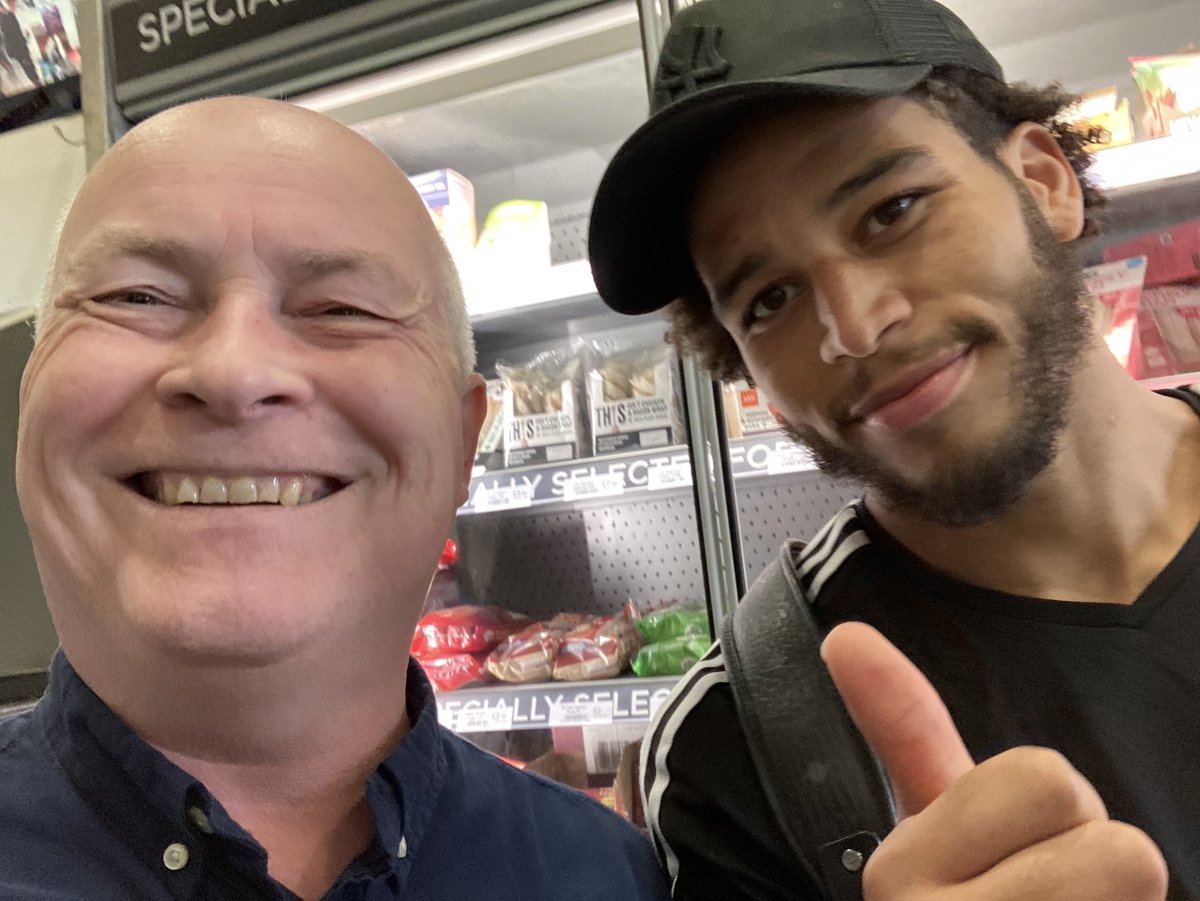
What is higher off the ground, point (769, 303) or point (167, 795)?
point (769, 303)

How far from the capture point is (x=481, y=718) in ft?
5.29

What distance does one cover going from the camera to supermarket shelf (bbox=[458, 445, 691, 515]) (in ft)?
5.01

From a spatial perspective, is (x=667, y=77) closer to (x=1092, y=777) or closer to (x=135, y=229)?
(x=135, y=229)

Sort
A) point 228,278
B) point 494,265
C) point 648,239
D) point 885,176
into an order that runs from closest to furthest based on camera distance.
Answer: point 228,278 → point 885,176 → point 648,239 → point 494,265

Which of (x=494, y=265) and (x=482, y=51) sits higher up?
(x=482, y=51)

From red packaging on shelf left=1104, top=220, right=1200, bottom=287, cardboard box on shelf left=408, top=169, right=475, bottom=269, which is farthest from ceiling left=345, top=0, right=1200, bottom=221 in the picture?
red packaging on shelf left=1104, top=220, right=1200, bottom=287

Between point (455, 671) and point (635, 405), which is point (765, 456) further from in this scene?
point (455, 671)

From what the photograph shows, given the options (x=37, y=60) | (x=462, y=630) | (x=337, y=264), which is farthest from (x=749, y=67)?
(x=37, y=60)

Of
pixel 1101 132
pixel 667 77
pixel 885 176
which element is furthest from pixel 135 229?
pixel 1101 132

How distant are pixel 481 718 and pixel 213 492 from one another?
→ 1063 mm

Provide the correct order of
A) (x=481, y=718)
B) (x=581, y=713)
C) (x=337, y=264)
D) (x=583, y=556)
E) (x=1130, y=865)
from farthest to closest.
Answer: (x=583, y=556)
(x=481, y=718)
(x=581, y=713)
(x=337, y=264)
(x=1130, y=865)

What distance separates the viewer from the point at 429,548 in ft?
2.49

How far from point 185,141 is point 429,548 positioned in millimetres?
447

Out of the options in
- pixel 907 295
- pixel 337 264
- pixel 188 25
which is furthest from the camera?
pixel 188 25
